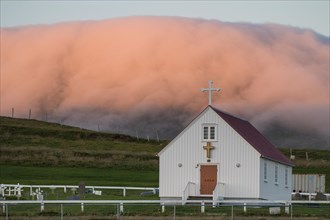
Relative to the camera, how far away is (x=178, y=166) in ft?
192

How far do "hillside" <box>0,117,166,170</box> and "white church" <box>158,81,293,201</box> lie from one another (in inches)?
1612

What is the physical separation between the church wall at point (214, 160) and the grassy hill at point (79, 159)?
70.6 feet

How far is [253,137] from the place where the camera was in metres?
61.7

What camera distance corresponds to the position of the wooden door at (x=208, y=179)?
57469 millimetres

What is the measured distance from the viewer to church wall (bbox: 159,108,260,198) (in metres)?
57.0

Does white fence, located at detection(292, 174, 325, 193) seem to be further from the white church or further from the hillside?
→ the hillside

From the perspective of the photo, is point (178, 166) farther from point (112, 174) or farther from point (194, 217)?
point (112, 174)

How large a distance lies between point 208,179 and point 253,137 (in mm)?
6152

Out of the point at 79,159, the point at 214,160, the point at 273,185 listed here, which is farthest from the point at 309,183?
the point at 79,159

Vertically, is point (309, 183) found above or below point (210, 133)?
below

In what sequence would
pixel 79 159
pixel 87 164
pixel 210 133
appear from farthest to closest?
pixel 79 159, pixel 87 164, pixel 210 133

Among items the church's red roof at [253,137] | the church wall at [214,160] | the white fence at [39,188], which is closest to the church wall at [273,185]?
the church's red roof at [253,137]

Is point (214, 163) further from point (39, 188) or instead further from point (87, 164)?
point (87, 164)

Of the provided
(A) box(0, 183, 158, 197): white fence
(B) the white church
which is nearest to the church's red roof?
(B) the white church
